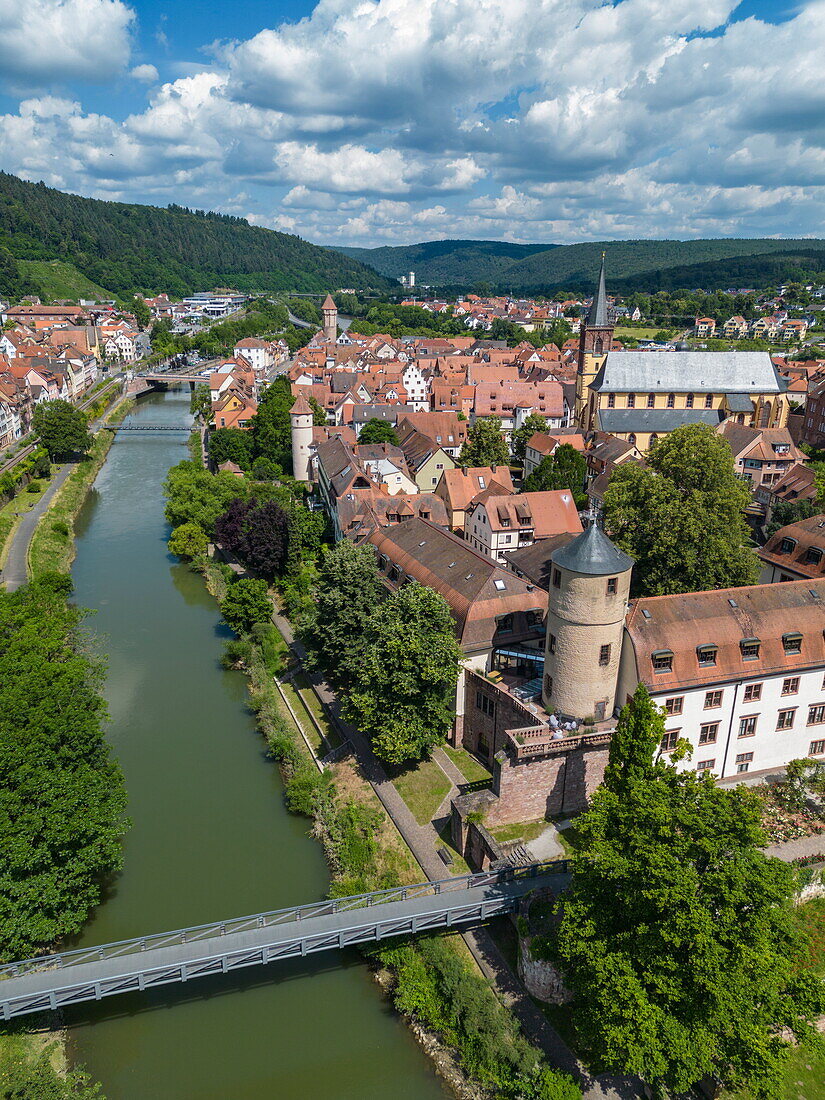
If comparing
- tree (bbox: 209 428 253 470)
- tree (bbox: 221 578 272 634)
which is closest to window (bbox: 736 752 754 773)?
tree (bbox: 221 578 272 634)

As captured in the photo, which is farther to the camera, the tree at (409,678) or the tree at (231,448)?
the tree at (231,448)

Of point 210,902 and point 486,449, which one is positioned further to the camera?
point 486,449

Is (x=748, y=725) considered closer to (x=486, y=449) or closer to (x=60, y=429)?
(x=486, y=449)

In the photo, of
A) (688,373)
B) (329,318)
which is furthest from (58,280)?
(688,373)

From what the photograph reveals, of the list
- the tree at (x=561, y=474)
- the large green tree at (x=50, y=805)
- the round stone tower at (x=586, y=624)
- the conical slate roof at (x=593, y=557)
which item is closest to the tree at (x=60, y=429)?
the tree at (x=561, y=474)

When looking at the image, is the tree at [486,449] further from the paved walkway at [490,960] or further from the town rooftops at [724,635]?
the town rooftops at [724,635]

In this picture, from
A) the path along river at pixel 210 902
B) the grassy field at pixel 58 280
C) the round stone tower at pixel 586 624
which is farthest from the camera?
the grassy field at pixel 58 280
